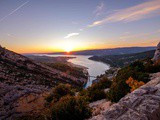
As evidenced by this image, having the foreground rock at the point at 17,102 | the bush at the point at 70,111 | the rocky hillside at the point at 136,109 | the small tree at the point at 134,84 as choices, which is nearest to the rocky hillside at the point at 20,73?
the foreground rock at the point at 17,102

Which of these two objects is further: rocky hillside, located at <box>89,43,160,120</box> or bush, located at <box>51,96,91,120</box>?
bush, located at <box>51,96,91,120</box>

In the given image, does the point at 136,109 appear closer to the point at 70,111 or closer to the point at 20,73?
the point at 70,111

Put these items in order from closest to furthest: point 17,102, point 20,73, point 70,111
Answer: point 70,111, point 17,102, point 20,73

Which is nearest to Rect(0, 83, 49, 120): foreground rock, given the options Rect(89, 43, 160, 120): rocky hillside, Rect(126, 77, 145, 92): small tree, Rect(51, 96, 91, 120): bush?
Rect(51, 96, 91, 120): bush

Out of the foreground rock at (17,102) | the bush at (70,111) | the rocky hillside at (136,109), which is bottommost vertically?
the foreground rock at (17,102)

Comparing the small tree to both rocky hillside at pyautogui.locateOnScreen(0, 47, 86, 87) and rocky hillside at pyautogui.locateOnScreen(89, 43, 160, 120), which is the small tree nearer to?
rocky hillside at pyautogui.locateOnScreen(89, 43, 160, 120)

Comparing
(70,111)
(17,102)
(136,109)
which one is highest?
(136,109)

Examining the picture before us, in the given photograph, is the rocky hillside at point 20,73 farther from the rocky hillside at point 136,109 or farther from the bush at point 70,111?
the rocky hillside at point 136,109

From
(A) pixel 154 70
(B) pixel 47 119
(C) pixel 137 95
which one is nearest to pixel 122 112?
(C) pixel 137 95

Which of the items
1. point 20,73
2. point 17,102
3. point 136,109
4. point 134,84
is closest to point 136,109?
point 136,109

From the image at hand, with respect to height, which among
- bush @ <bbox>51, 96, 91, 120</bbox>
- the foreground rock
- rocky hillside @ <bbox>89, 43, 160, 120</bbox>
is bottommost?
the foreground rock

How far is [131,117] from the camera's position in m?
3.70

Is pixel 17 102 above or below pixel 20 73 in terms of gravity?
below

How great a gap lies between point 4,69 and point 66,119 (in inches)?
540
